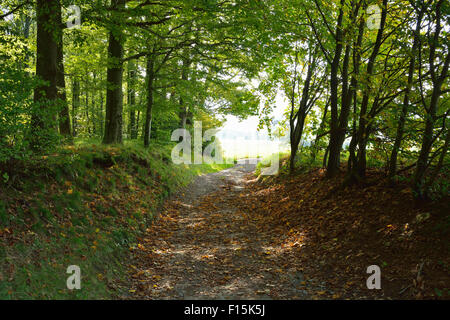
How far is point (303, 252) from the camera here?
680 centimetres

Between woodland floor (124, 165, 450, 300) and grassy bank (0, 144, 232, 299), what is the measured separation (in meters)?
0.58

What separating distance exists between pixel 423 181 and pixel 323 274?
295 cm

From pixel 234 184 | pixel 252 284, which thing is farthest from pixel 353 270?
pixel 234 184

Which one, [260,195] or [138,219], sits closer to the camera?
[138,219]

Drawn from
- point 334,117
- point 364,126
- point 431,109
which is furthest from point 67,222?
point 334,117

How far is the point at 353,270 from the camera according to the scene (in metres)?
5.51

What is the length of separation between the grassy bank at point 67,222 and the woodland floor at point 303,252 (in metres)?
0.58

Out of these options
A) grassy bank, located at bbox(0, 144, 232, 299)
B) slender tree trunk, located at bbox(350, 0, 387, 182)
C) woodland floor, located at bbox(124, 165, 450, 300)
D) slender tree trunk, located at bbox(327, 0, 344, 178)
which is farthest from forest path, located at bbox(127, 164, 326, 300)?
slender tree trunk, located at bbox(327, 0, 344, 178)

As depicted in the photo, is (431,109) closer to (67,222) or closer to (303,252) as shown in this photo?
(303,252)

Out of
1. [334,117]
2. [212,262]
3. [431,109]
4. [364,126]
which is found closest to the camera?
[431,109]

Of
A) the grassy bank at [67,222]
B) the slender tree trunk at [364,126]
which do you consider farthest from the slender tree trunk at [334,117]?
the grassy bank at [67,222]

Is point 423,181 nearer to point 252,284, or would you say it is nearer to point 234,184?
point 252,284

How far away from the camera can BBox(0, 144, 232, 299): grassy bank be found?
442 centimetres

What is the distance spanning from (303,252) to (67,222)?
5296 millimetres
